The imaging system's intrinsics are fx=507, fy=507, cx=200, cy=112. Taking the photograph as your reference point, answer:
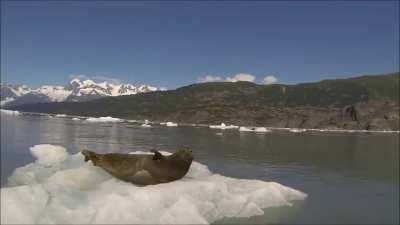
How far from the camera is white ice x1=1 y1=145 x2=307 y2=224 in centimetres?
1872

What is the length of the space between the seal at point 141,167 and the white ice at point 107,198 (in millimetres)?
417

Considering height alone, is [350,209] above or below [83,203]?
below

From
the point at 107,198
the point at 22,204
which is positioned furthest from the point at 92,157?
the point at 22,204

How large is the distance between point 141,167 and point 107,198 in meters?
3.38

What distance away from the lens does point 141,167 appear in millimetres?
23516

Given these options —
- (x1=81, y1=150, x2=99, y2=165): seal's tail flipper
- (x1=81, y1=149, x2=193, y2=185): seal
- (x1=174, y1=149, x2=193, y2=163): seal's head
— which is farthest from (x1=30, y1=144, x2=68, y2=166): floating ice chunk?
(x1=174, y1=149, x2=193, y2=163): seal's head

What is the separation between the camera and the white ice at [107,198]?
18.7m

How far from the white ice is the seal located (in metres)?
0.42

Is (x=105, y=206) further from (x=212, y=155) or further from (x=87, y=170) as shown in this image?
(x=212, y=155)

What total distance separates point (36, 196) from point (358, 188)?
2479cm

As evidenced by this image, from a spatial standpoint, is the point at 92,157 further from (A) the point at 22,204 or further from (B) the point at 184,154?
(A) the point at 22,204

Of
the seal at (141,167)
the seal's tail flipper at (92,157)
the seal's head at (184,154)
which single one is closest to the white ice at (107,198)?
the seal's tail flipper at (92,157)

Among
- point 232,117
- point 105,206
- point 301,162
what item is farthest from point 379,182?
point 232,117

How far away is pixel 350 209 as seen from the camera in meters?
28.5
